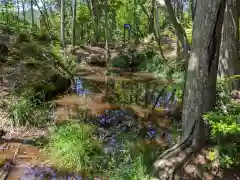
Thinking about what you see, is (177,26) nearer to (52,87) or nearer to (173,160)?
(173,160)

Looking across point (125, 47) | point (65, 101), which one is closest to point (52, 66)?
point (65, 101)

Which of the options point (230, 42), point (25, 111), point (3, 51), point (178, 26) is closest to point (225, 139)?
point (178, 26)

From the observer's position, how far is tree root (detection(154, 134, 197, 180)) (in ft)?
12.9

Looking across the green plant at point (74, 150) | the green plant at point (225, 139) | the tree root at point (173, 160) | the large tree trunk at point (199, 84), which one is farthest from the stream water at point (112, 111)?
the green plant at point (225, 139)

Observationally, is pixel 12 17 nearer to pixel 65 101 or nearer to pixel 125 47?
pixel 125 47

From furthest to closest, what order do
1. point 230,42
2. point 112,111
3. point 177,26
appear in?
point 112,111, point 230,42, point 177,26

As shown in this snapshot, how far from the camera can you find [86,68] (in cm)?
1591

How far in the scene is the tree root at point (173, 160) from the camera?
12.9 feet

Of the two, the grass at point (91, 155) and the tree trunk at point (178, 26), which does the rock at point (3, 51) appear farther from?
the tree trunk at point (178, 26)

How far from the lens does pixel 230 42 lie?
676cm

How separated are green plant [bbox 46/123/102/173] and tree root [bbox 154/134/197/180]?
47.8 inches

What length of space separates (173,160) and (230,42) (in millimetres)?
3793

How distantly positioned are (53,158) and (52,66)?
198 inches

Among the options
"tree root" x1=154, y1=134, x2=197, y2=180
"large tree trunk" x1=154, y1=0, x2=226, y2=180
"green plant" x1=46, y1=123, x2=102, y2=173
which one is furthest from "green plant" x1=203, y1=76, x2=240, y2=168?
"green plant" x1=46, y1=123, x2=102, y2=173
